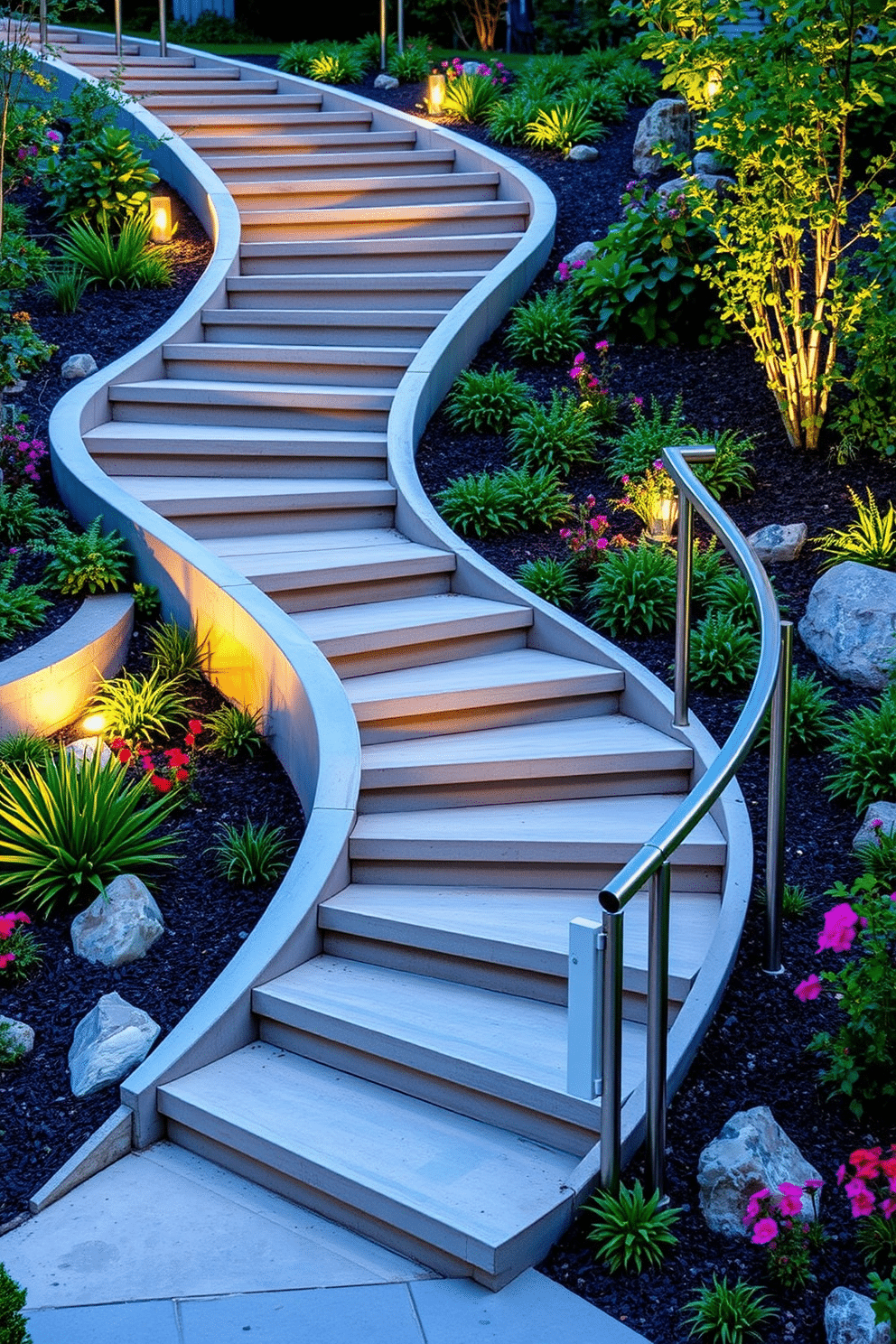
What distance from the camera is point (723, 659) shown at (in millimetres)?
5941

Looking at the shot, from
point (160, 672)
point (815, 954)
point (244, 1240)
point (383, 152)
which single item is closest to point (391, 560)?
point (160, 672)

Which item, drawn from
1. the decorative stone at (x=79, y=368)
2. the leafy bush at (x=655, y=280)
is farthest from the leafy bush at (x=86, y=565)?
the leafy bush at (x=655, y=280)

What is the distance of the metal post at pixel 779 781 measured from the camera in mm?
4289

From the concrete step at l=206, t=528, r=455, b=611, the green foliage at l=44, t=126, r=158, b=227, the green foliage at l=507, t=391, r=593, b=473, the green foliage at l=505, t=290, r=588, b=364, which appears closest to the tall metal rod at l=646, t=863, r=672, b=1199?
the concrete step at l=206, t=528, r=455, b=611

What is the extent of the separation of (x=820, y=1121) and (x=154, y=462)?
5.34 m

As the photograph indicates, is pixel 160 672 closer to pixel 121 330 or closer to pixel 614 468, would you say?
pixel 614 468

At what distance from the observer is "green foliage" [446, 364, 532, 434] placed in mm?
8086

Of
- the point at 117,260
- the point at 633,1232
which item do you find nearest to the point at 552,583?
the point at 633,1232

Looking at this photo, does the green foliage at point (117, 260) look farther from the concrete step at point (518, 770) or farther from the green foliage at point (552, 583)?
the concrete step at point (518, 770)

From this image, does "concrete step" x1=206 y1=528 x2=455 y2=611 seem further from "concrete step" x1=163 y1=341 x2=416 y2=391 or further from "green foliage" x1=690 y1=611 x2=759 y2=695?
"concrete step" x1=163 y1=341 x2=416 y2=391

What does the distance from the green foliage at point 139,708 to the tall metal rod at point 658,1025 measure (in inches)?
111

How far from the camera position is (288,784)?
5645 mm

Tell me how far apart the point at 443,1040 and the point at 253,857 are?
120 centimetres

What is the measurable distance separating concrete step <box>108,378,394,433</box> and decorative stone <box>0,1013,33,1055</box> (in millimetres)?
4504
